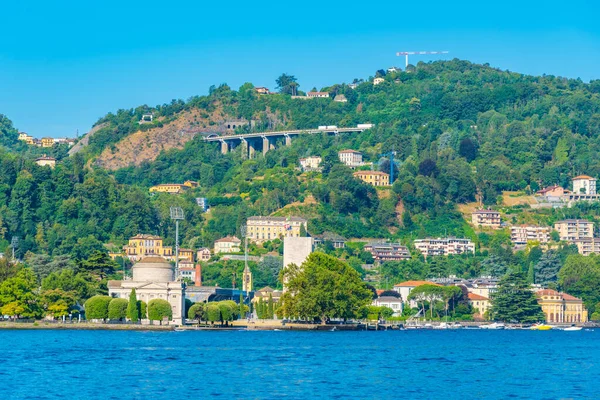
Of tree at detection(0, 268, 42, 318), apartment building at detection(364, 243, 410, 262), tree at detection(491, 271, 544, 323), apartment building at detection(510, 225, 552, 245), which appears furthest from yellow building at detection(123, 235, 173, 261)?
tree at detection(0, 268, 42, 318)

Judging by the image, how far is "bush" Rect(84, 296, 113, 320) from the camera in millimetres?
118625

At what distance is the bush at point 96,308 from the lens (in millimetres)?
118625

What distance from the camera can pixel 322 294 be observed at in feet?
396

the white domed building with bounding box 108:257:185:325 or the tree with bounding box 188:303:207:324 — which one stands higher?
the white domed building with bounding box 108:257:185:325

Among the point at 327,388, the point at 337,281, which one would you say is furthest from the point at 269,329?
the point at 327,388

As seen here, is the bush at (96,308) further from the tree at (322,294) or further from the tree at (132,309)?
the tree at (322,294)

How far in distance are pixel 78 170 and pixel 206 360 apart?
4747 inches

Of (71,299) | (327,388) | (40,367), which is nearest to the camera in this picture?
(327,388)

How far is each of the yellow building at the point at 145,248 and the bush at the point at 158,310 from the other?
53.8m

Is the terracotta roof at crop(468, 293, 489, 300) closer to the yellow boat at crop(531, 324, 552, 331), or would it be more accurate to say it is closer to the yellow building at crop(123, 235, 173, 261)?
the yellow boat at crop(531, 324, 552, 331)

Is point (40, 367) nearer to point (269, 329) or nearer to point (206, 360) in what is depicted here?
point (206, 360)

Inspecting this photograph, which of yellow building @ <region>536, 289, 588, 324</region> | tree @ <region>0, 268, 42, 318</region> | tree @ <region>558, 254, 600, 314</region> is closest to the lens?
tree @ <region>0, 268, 42, 318</region>

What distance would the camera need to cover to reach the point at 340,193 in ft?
651

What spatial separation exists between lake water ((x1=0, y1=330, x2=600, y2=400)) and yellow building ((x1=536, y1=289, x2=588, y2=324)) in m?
59.3
